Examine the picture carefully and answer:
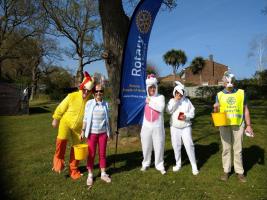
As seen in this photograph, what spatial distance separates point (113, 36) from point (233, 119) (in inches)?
177

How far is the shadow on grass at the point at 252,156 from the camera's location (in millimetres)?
7352

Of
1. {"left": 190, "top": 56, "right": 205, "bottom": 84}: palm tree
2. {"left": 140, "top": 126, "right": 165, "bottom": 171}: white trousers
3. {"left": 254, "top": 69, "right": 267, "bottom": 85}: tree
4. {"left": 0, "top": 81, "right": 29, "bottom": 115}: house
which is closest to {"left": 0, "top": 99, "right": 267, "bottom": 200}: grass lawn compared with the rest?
{"left": 140, "top": 126, "right": 165, "bottom": 171}: white trousers

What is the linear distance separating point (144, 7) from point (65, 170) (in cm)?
398

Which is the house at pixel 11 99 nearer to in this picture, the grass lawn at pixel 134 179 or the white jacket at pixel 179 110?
the grass lawn at pixel 134 179

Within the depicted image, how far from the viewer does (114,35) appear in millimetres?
9258

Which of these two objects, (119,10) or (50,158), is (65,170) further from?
(119,10)

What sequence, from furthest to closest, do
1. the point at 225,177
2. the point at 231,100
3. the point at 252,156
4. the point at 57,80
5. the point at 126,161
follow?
the point at 57,80 < the point at 252,156 < the point at 126,161 < the point at 225,177 < the point at 231,100

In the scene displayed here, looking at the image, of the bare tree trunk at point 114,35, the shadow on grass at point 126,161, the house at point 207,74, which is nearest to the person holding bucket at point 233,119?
the shadow on grass at point 126,161

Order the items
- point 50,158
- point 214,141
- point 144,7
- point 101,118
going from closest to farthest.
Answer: point 101,118
point 144,7
point 50,158
point 214,141

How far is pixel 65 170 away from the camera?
23.0 ft

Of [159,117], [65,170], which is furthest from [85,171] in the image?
[159,117]

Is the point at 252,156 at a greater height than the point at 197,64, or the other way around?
the point at 197,64

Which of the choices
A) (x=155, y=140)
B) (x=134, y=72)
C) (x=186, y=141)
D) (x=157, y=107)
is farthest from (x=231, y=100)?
(x=134, y=72)

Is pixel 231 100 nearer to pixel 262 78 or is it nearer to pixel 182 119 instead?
pixel 182 119
